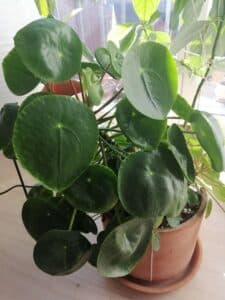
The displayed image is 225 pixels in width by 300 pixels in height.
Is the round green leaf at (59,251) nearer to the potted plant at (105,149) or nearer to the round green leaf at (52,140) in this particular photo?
the potted plant at (105,149)

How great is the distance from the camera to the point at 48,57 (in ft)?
1.41

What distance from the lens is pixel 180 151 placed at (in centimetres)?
50

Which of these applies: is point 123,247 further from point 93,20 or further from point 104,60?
point 93,20

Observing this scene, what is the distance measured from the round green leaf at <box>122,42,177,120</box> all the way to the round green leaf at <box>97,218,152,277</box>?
190 millimetres

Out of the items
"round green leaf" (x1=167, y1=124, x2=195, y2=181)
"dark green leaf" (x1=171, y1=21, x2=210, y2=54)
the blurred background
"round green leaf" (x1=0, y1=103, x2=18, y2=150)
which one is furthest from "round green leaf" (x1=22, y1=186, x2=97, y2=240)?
the blurred background

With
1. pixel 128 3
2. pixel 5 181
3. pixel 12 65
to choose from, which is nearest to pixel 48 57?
pixel 12 65

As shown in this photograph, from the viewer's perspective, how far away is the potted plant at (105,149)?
43 centimetres

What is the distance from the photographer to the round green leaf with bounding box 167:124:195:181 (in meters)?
0.49

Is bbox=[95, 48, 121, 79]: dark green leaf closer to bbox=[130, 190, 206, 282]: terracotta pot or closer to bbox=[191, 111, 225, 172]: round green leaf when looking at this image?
bbox=[191, 111, 225, 172]: round green leaf

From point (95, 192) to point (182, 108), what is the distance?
0.20m

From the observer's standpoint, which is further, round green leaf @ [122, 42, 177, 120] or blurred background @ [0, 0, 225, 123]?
blurred background @ [0, 0, 225, 123]

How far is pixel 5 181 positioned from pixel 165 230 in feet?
2.10

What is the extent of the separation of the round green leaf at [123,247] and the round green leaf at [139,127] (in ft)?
0.43

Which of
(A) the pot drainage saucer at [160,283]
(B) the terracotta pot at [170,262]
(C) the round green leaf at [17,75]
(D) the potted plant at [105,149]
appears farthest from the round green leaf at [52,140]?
(A) the pot drainage saucer at [160,283]
